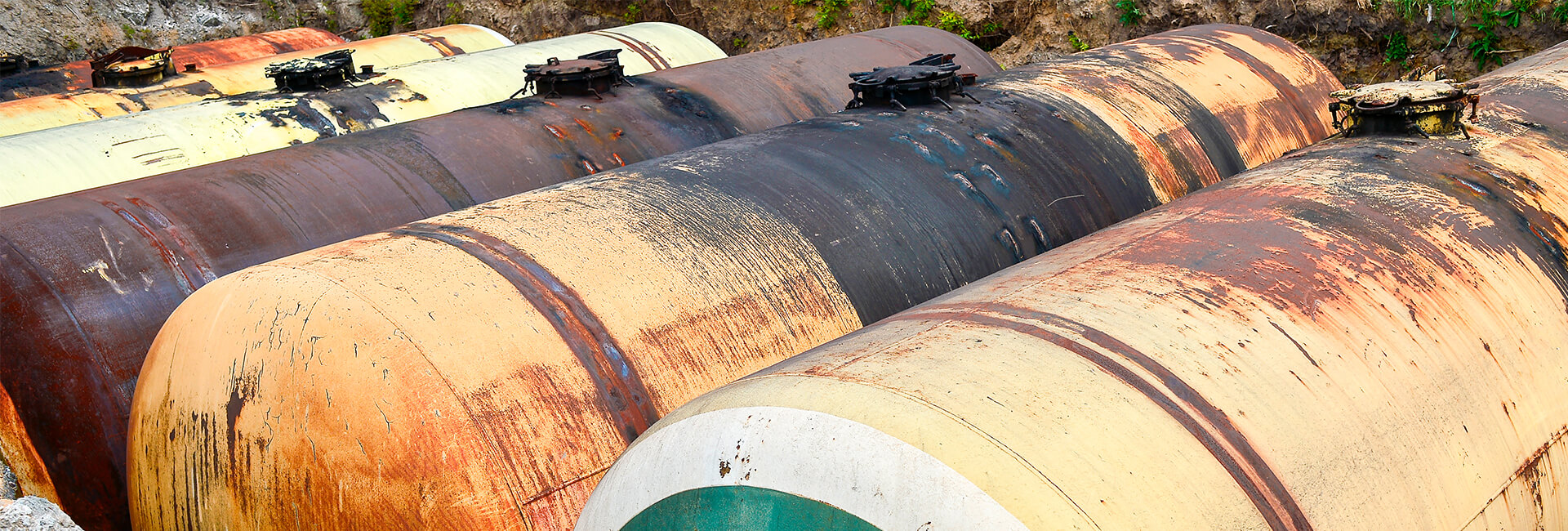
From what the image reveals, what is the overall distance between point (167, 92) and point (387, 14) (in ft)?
27.4

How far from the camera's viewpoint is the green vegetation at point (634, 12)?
12.7 metres

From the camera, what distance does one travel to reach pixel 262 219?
3.88m

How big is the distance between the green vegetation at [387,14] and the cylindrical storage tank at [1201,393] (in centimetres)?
1362

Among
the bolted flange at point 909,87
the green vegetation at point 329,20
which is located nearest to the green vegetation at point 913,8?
the bolted flange at point 909,87

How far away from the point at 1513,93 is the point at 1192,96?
1.26 metres

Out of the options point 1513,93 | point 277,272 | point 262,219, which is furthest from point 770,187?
point 1513,93

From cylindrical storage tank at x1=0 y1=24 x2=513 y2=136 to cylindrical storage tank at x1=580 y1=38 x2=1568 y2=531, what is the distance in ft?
17.9

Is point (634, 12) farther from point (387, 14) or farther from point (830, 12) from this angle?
point (387, 14)

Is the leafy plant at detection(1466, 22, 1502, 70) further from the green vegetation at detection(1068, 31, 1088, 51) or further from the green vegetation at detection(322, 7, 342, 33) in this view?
the green vegetation at detection(322, 7, 342, 33)

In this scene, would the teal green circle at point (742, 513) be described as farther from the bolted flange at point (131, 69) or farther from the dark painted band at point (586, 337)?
the bolted flange at point (131, 69)

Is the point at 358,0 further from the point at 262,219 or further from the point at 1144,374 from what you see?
the point at 1144,374

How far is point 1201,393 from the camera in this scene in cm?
217

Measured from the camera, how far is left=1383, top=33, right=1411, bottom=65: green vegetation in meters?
8.21

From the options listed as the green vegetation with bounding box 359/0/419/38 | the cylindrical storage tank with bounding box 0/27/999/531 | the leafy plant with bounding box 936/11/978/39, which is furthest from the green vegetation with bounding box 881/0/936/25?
the green vegetation with bounding box 359/0/419/38
